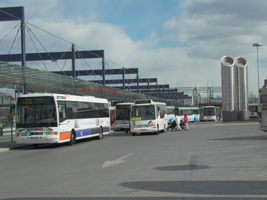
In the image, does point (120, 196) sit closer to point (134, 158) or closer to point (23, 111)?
point (134, 158)

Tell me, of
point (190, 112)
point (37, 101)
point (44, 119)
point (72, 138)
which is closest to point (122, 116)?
point (72, 138)

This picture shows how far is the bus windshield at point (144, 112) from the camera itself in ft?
89.1

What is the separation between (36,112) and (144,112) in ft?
35.3

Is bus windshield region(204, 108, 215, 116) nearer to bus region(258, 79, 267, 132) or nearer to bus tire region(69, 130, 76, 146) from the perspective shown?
bus region(258, 79, 267, 132)

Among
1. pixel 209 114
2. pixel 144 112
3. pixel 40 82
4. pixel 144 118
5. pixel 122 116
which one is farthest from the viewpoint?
pixel 209 114

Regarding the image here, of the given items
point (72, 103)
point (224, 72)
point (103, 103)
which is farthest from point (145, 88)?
point (72, 103)

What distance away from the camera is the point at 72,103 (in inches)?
817

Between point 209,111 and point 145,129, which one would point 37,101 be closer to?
point 145,129

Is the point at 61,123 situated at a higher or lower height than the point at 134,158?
higher

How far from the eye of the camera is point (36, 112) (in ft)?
60.4

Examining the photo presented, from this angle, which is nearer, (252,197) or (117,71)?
(252,197)

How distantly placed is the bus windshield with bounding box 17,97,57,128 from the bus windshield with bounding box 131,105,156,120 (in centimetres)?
982

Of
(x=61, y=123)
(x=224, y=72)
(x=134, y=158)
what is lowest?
(x=134, y=158)

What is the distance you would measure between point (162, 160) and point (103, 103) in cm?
1542
